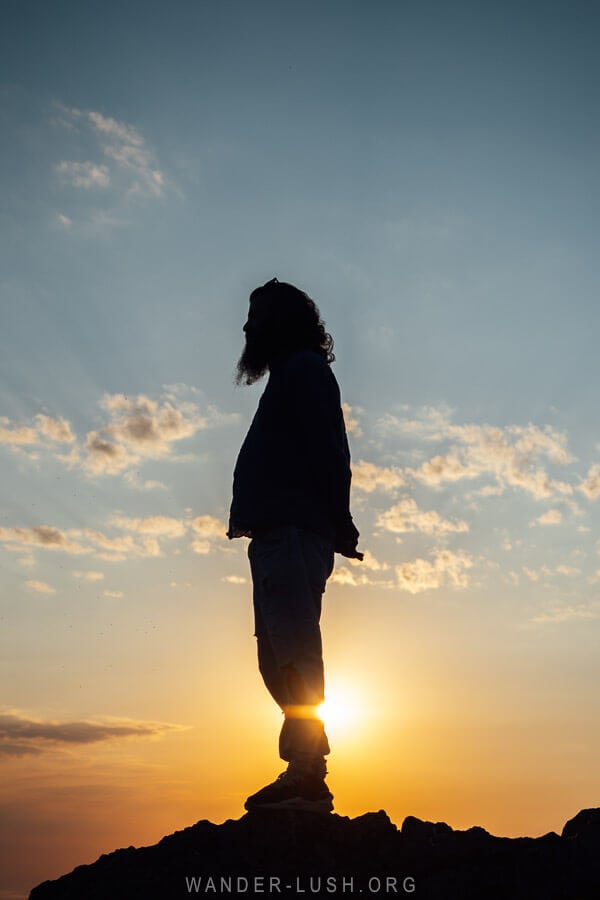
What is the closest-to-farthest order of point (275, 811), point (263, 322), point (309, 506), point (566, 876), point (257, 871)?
point (566, 876)
point (257, 871)
point (275, 811)
point (309, 506)
point (263, 322)

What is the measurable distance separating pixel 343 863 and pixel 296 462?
302cm

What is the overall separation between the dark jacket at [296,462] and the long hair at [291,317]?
15.1 inches

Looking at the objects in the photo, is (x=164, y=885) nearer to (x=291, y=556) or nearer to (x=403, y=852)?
(x=403, y=852)

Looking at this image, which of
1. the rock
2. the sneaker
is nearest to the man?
the sneaker

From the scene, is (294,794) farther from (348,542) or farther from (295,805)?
(348,542)

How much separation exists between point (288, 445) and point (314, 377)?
61 cm

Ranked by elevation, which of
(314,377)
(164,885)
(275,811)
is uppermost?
(314,377)

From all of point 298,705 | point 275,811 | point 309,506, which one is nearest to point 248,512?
point 309,506

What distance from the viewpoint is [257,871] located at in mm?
6430

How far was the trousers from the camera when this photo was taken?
7004 millimetres

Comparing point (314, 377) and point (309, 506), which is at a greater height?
point (314, 377)

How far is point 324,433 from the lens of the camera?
24.4 feet

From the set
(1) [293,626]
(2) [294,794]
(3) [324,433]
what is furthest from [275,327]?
(2) [294,794]

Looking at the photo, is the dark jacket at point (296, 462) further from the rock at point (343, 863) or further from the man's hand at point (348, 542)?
the rock at point (343, 863)
